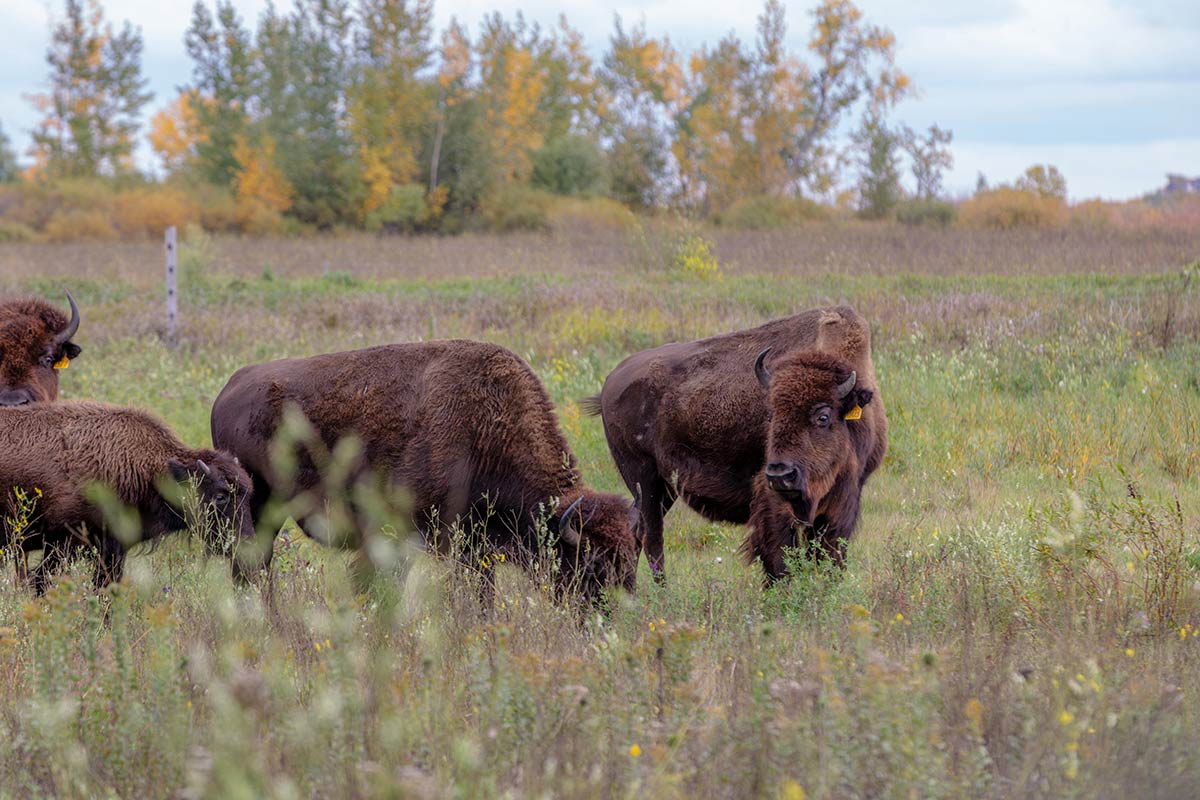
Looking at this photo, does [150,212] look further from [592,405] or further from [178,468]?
[178,468]

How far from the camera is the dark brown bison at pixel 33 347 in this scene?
937 cm

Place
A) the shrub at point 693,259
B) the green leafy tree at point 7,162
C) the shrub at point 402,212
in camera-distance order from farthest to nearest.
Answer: the green leafy tree at point 7,162 → the shrub at point 402,212 → the shrub at point 693,259

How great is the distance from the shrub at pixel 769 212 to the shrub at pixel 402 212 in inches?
540

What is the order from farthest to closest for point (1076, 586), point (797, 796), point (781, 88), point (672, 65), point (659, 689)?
point (672, 65)
point (781, 88)
point (1076, 586)
point (659, 689)
point (797, 796)

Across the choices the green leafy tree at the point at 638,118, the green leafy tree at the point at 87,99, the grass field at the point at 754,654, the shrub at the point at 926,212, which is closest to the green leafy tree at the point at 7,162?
the green leafy tree at the point at 87,99

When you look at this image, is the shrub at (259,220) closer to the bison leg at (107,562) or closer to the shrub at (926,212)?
the shrub at (926,212)

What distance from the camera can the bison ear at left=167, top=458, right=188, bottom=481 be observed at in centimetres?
701

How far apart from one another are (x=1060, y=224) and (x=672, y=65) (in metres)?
31.5

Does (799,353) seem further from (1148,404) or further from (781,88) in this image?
(781,88)

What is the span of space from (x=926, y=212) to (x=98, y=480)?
102ft

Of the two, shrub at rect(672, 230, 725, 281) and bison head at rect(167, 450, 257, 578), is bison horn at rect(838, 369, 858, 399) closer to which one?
bison head at rect(167, 450, 257, 578)

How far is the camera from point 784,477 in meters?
6.34

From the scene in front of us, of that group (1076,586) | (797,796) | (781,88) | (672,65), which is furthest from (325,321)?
(672,65)

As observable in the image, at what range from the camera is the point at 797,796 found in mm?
2488
